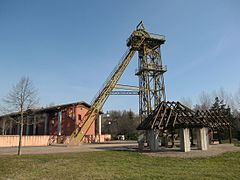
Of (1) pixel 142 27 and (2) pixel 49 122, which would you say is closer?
(1) pixel 142 27

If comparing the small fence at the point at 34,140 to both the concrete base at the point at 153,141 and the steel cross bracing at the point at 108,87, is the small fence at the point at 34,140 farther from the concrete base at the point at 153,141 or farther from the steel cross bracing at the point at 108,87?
the concrete base at the point at 153,141

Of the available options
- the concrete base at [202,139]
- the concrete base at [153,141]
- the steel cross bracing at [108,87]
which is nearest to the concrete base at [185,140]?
the concrete base at [202,139]

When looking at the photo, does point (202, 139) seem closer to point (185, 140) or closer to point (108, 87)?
point (185, 140)

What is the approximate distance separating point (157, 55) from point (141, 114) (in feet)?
30.8

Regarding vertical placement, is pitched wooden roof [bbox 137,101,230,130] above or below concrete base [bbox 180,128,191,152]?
above

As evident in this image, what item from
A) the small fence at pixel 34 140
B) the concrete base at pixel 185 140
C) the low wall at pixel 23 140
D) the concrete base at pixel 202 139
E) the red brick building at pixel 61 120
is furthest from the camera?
the red brick building at pixel 61 120

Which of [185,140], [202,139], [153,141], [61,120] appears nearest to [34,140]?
[61,120]

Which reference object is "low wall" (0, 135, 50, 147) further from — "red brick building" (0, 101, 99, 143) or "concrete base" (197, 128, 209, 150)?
"concrete base" (197, 128, 209, 150)

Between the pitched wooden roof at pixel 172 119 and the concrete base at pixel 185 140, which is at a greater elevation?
the pitched wooden roof at pixel 172 119

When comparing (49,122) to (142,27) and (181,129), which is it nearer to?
(142,27)

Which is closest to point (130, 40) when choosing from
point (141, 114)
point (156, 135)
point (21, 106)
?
point (141, 114)

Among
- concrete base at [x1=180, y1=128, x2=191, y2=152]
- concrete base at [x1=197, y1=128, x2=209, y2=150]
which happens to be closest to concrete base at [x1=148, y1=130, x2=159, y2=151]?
concrete base at [x1=180, y1=128, x2=191, y2=152]

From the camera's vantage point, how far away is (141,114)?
3347cm

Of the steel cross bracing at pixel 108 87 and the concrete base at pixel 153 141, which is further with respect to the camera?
the steel cross bracing at pixel 108 87
